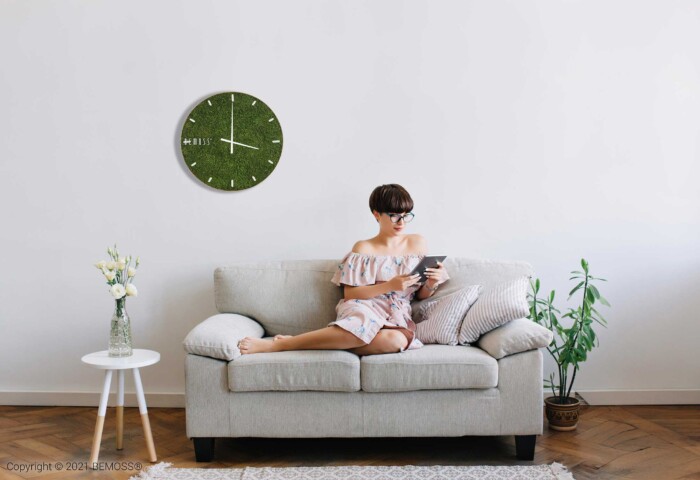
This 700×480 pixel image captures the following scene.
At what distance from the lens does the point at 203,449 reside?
121 inches

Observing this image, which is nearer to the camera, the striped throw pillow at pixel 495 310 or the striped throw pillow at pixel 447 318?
the striped throw pillow at pixel 495 310

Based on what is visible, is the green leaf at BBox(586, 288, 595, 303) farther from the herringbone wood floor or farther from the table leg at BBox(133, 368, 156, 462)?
the table leg at BBox(133, 368, 156, 462)

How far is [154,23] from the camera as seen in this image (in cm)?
383

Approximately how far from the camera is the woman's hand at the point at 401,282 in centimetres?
328

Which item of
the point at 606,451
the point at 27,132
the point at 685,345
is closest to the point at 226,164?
the point at 27,132

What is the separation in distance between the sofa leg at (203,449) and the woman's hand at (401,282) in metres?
1.04

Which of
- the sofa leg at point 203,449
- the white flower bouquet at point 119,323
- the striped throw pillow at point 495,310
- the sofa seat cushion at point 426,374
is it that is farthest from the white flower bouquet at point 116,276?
the striped throw pillow at point 495,310

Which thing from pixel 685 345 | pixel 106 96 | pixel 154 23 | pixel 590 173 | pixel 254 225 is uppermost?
pixel 154 23

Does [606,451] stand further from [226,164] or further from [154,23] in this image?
[154,23]

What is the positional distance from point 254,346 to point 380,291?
639 mm

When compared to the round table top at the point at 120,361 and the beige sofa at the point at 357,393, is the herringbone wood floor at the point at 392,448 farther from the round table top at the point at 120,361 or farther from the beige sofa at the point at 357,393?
the round table top at the point at 120,361

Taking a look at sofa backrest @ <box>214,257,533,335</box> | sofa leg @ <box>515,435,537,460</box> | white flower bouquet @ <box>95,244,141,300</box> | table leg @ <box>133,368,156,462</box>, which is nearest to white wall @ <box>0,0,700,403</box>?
sofa backrest @ <box>214,257,533,335</box>

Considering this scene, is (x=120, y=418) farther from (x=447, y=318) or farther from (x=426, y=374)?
(x=447, y=318)

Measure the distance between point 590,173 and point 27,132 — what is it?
303 centimetres
